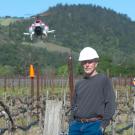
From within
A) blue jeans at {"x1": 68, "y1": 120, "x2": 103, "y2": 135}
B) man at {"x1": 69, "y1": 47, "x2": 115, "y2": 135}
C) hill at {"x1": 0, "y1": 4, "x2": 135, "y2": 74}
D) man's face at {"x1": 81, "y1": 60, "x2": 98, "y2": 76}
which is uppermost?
hill at {"x1": 0, "y1": 4, "x2": 135, "y2": 74}

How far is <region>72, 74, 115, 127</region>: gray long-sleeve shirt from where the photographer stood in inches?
257

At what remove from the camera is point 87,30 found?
12456 cm

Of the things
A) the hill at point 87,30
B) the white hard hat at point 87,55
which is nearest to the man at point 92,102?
the white hard hat at point 87,55

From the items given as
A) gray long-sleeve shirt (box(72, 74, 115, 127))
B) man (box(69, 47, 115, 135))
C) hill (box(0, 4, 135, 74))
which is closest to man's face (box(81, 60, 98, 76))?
man (box(69, 47, 115, 135))

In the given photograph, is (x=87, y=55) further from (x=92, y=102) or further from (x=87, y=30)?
(x=87, y=30)

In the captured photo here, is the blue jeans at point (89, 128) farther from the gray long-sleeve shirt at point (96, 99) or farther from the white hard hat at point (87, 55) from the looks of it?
the white hard hat at point (87, 55)

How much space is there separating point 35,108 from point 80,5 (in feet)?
399

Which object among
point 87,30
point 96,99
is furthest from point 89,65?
point 87,30

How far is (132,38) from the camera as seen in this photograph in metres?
130

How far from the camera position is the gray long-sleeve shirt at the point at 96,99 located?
652cm

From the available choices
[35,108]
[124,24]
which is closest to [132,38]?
[124,24]

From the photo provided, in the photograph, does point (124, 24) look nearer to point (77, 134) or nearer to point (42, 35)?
point (42, 35)

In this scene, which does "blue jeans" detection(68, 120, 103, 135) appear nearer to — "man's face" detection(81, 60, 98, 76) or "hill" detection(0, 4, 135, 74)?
"man's face" detection(81, 60, 98, 76)

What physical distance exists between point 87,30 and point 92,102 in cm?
11830
